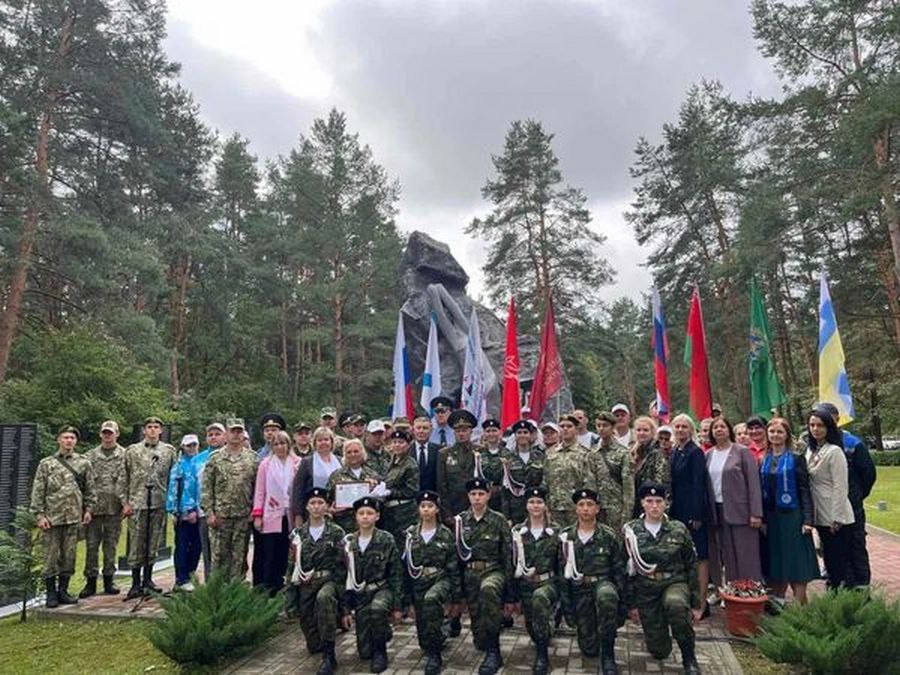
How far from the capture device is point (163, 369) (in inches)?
826

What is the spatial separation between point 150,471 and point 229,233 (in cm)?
2884

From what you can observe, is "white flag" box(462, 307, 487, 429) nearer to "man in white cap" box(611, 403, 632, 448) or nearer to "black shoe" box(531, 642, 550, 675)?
"man in white cap" box(611, 403, 632, 448)

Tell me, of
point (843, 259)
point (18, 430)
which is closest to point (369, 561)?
point (18, 430)

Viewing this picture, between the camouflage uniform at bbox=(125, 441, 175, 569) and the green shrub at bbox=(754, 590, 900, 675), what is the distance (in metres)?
6.00

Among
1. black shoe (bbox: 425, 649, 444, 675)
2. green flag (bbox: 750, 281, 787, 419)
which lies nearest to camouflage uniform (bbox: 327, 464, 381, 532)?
black shoe (bbox: 425, 649, 444, 675)

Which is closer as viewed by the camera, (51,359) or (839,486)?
(839,486)

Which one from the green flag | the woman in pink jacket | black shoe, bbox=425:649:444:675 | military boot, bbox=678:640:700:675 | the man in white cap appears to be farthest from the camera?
the green flag

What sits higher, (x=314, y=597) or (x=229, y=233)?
(x=229, y=233)

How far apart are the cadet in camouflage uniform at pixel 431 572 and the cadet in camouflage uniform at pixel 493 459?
897 mm

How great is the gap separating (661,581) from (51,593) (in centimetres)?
615

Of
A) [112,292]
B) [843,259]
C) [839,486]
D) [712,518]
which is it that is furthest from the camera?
[843,259]

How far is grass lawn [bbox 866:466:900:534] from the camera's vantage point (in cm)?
1204

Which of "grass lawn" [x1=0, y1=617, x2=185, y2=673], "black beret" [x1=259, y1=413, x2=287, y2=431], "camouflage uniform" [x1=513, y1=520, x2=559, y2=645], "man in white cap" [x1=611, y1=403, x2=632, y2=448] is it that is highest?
"black beret" [x1=259, y1=413, x2=287, y2=431]

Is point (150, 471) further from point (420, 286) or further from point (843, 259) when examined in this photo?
point (843, 259)
